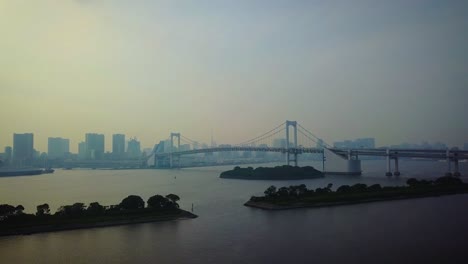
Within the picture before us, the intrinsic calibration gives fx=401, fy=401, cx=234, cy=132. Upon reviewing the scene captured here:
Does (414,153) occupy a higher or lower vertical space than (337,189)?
higher

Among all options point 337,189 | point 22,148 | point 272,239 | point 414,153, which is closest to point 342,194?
point 337,189

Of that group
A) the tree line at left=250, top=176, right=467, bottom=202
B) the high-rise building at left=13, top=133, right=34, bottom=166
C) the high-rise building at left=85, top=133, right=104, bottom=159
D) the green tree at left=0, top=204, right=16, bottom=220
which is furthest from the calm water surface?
the high-rise building at left=85, top=133, right=104, bottom=159

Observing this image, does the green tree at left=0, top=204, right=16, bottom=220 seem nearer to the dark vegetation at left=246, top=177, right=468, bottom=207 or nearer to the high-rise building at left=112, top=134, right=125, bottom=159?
the dark vegetation at left=246, top=177, right=468, bottom=207

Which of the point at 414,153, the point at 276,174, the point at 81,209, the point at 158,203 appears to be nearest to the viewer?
the point at 81,209

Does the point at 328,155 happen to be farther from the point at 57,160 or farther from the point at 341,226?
the point at 57,160

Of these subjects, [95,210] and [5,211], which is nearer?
[5,211]

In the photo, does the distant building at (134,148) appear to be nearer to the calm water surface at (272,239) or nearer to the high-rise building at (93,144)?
the high-rise building at (93,144)

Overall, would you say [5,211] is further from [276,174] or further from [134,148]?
[134,148]
